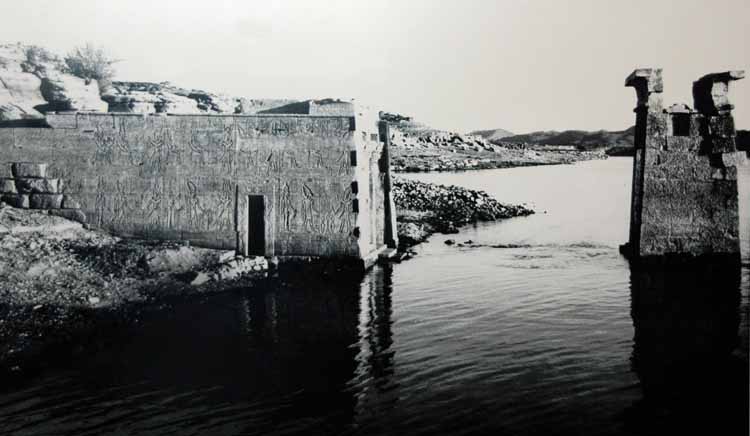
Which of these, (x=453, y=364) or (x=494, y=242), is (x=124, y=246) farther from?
(x=494, y=242)

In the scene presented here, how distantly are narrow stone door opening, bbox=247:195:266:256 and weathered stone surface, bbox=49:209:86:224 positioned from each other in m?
4.60

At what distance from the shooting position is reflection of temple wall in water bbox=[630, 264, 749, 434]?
813 cm

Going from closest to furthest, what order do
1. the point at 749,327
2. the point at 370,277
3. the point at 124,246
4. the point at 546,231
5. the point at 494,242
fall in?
1. the point at 749,327
2. the point at 124,246
3. the point at 370,277
4. the point at 494,242
5. the point at 546,231

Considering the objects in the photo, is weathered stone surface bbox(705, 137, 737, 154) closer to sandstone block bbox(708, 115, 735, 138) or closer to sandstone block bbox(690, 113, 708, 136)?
sandstone block bbox(708, 115, 735, 138)

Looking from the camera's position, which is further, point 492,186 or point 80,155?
point 492,186

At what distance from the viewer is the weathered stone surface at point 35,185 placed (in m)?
15.9

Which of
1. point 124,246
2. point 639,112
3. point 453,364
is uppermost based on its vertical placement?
point 639,112

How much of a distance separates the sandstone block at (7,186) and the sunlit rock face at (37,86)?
9.71 ft

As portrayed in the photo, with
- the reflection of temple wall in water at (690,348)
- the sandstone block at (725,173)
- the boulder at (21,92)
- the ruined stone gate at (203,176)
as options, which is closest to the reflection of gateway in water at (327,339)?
the ruined stone gate at (203,176)

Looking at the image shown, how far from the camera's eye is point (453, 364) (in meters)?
9.81

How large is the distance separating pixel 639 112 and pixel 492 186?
3076 centimetres

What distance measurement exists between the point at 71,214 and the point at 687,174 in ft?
57.4

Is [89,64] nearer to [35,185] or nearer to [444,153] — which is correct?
[35,185]

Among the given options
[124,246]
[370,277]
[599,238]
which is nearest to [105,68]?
[124,246]
